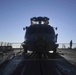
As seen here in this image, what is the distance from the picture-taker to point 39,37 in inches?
791

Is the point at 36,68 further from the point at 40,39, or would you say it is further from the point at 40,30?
the point at 40,30

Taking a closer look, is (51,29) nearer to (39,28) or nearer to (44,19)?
(39,28)

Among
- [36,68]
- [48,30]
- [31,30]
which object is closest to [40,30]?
[48,30]

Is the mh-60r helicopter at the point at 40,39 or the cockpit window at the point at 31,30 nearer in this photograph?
the mh-60r helicopter at the point at 40,39

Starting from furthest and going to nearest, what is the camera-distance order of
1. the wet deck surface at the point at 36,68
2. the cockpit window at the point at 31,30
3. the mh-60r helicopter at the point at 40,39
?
1. the cockpit window at the point at 31,30
2. the mh-60r helicopter at the point at 40,39
3. the wet deck surface at the point at 36,68

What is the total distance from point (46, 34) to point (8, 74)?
12.1m

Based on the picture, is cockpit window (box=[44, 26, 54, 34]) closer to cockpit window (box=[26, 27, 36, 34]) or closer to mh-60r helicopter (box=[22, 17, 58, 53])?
mh-60r helicopter (box=[22, 17, 58, 53])

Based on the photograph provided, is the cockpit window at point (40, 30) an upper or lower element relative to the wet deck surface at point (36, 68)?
upper

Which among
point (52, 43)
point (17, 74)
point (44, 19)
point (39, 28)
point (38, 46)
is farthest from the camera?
point (44, 19)

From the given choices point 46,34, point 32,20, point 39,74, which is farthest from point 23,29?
point 39,74

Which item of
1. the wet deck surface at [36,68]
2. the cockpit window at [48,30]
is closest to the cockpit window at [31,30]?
the cockpit window at [48,30]

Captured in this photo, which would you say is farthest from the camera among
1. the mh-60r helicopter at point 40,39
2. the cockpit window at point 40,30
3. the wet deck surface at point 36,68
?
the cockpit window at point 40,30

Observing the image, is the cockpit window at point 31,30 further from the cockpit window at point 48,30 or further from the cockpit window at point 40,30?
the cockpit window at point 48,30

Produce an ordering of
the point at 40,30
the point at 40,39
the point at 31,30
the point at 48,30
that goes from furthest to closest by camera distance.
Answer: the point at 31,30 → the point at 48,30 → the point at 40,30 → the point at 40,39
